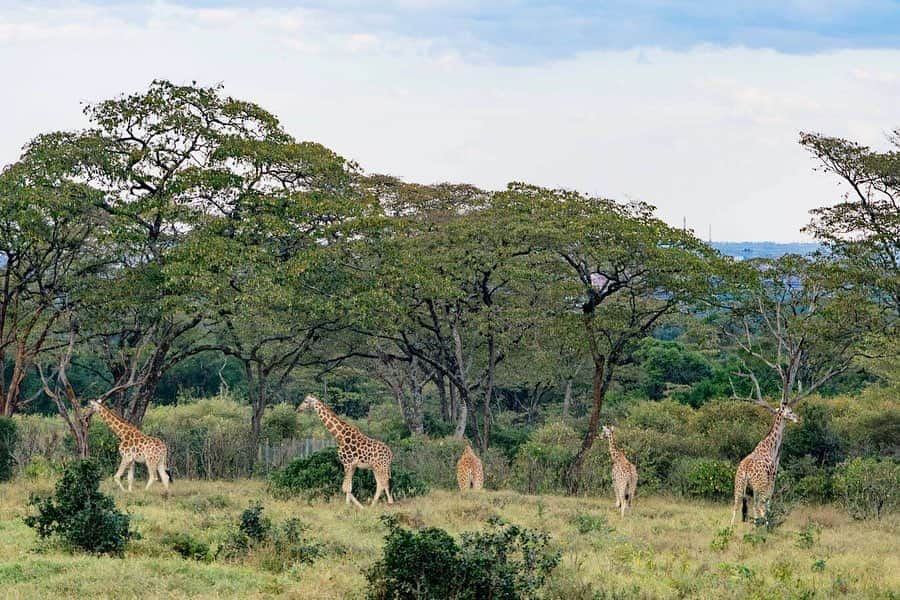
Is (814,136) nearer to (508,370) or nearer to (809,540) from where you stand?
(809,540)

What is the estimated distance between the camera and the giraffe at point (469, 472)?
72.8 feet

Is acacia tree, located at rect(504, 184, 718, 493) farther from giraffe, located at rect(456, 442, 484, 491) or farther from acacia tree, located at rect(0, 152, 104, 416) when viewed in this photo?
acacia tree, located at rect(0, 152, 104, 416)

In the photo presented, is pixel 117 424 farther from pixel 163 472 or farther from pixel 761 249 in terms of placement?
pixel 761 249

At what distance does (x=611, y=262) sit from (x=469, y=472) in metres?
5.98

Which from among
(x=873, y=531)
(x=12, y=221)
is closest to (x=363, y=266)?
(x=12, y=221)

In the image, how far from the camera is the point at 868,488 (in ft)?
70.9

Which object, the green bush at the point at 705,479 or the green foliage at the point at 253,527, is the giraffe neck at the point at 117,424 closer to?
the green foliage at the point at 253,527

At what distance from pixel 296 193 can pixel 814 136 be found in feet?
37.8

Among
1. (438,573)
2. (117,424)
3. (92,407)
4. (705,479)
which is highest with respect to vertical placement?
(92,407)

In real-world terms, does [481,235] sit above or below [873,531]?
above

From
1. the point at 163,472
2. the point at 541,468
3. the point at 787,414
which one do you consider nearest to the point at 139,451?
the point at 163,472

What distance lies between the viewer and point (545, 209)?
1040 inches

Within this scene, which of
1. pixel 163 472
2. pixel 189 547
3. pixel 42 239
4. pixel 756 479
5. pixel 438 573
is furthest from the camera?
pixel 42 239

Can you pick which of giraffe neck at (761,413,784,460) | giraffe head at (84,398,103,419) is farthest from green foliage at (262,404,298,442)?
giraffe neck at (761,413,784,460)
